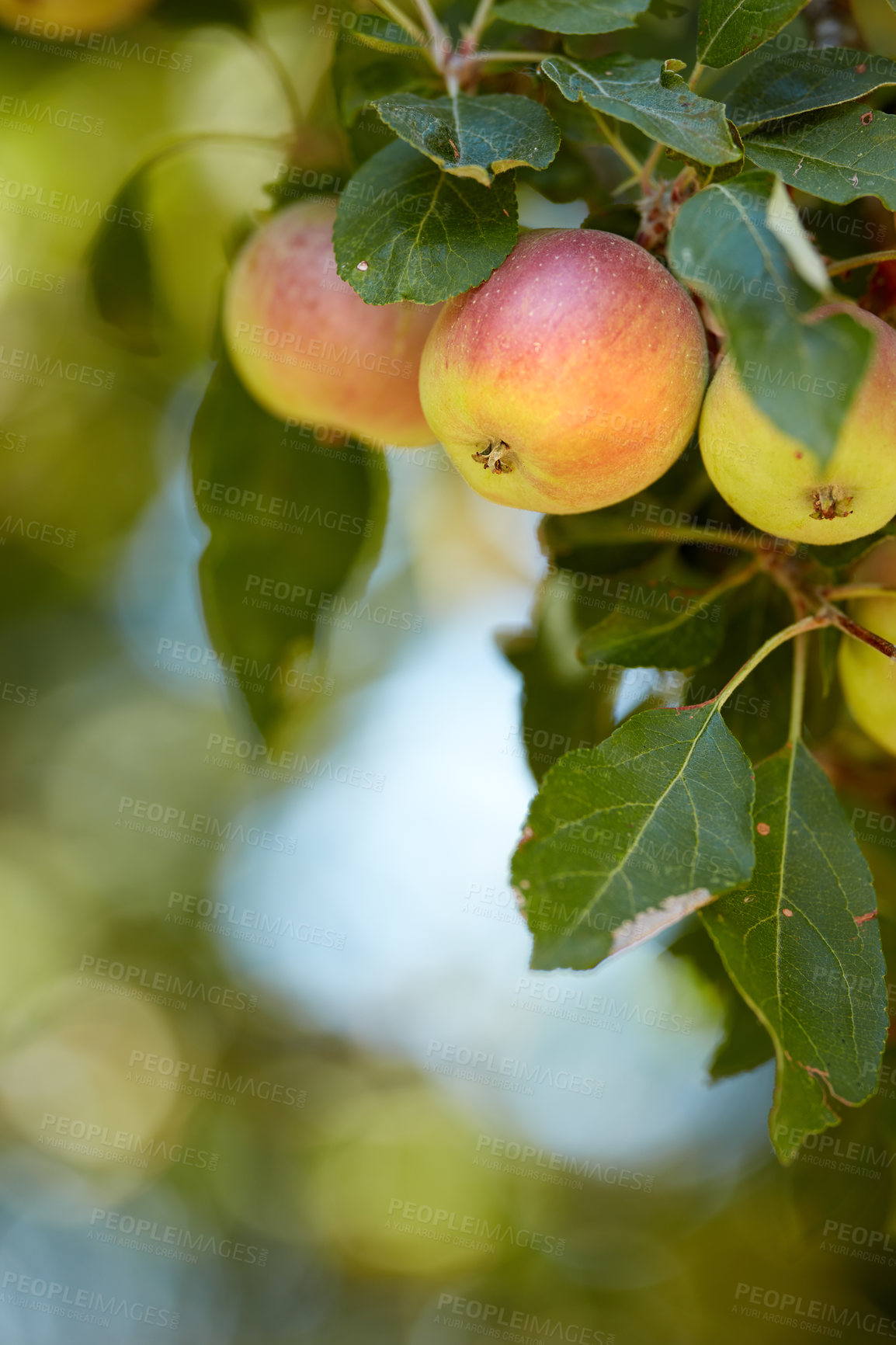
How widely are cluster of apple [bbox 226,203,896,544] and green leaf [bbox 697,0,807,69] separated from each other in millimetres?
189

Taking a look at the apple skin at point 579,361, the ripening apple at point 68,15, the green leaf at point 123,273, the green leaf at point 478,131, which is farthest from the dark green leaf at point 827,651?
the ripening apple at point 68,15

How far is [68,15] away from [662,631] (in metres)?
1.25

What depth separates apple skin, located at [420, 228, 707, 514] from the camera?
2.48ft

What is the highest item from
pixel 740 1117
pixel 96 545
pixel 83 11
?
pixel 83 11

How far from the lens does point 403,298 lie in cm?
75

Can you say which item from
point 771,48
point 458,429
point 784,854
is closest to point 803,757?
point 784,854

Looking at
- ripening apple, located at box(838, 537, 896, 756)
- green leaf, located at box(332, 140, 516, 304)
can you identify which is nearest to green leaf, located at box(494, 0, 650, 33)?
green leaf, located at box(332, 140, 516, 304)

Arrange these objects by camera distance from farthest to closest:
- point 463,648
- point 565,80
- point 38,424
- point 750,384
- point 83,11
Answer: point 38,424 < point 463,648 < point 83,11 < point 565,80 < point 750,384

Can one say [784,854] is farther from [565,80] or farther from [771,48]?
[771,48]

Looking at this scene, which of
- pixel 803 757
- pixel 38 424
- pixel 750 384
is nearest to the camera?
pixel 750 384

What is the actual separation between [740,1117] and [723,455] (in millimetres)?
2280

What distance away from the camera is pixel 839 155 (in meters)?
0.72

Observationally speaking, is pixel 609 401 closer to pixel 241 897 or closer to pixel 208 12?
pixel 208 12

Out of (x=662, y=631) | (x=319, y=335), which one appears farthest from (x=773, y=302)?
(x=319, y=335)
